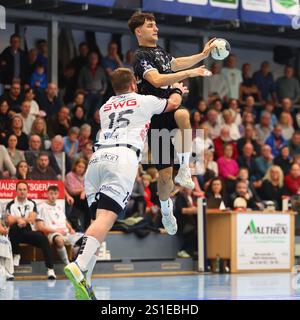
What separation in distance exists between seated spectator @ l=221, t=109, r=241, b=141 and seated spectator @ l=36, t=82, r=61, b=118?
5253 millimetres

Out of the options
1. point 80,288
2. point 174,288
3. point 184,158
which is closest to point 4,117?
point 174,288

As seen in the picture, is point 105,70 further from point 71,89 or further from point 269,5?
point 269,5

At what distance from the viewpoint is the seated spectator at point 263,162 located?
26.7 meters

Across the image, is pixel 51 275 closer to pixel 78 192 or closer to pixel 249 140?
pixel 78 192

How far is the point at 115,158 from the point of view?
12.6 meters

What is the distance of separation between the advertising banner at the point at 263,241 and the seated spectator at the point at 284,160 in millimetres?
2713

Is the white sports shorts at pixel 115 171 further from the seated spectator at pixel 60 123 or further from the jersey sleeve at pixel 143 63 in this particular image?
the seated spectator at pixel 60 123

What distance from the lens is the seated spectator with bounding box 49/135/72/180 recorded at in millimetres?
22469

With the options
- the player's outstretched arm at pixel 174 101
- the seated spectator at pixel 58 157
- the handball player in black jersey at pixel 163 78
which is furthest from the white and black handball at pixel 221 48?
the seated spectator at pixel 58 157

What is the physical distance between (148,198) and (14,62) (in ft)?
17.4

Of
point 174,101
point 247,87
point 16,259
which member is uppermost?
point 247,87

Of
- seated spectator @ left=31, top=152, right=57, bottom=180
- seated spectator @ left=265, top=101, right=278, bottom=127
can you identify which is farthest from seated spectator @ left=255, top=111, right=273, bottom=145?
seated spectator @ left=31, top=152, right=57, bottom=180
